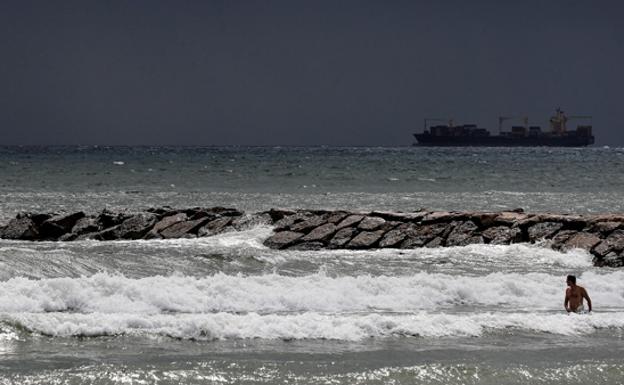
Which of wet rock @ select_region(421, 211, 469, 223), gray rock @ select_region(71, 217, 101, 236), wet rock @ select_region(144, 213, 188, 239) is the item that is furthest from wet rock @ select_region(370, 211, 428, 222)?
gray rock @ select_region(71, 217, 101, 236)

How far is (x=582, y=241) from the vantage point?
19234 mm

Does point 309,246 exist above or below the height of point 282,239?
below

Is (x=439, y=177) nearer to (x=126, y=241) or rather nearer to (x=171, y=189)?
(x=171, y=189)

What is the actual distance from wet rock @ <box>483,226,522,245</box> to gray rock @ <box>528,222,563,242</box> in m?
0.27

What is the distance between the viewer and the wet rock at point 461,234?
795 inches

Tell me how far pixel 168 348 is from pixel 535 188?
36.9 metres

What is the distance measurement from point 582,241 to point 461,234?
261 centimetres

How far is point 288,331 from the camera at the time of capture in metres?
11.3

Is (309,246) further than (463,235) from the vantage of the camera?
No

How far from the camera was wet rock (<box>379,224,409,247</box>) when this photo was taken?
20.2 metres

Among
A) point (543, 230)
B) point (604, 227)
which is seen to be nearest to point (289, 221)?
point (543, 230)

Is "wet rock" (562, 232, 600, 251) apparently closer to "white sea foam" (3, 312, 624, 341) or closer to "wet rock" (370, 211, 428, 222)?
"wet rock" (370, 211, 428, 222)

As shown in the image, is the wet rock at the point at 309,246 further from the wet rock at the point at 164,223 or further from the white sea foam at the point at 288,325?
the white sea foam at the point at 288,325

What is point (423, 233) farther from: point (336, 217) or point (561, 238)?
point (561, 238)
